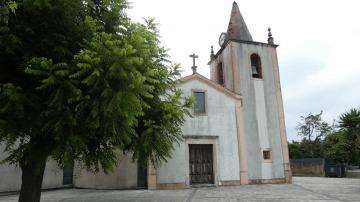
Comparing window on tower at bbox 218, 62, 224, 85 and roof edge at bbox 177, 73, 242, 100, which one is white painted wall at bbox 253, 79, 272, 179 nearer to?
roof edge at bbox 177, 73, 242, 100

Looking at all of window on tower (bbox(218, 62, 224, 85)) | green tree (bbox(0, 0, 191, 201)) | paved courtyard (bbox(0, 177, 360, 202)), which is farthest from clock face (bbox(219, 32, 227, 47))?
green tree (bbox(0, 0, 191, 201))

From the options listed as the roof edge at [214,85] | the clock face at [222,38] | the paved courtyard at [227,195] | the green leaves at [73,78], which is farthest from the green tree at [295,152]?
the green leaves at [73,78]

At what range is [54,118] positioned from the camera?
18.4 feet

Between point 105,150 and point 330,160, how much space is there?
21.0 m

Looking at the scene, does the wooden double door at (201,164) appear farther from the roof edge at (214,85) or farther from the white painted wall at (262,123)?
the roof edge at (214,85)

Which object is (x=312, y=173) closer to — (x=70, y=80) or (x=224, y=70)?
(x=224, y=70)

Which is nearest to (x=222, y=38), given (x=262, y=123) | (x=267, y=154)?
(x=262, y=123)

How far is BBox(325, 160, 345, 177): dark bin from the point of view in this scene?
22234 mm

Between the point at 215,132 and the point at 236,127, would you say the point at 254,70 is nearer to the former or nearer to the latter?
the point at 236,127

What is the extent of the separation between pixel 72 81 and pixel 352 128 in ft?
45.4

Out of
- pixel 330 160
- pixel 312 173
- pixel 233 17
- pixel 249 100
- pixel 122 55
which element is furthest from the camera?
pixel 312 173

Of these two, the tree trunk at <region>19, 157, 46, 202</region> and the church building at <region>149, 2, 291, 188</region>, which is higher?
the church building at <region>149, 2, 291, 188</region>

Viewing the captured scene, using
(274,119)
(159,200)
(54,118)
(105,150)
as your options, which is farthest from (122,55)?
(274,119)

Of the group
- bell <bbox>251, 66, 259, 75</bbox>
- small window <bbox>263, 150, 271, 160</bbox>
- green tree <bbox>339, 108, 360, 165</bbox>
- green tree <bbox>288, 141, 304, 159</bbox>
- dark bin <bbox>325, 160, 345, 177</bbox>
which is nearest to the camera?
green tree <bbox>339, 108, 360, 165</bbox>
